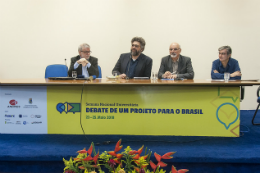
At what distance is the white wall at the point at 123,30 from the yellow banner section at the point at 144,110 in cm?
219

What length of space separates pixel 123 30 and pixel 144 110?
8.08 ft

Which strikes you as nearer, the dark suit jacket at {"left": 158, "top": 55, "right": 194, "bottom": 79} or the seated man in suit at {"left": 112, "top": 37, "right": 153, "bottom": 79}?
the dark suit jacket at {"left": 158, "top": 55, "right": 194, "bottom": 79}

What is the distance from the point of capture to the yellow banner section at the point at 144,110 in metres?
1.92

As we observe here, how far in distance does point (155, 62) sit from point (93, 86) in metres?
2.33

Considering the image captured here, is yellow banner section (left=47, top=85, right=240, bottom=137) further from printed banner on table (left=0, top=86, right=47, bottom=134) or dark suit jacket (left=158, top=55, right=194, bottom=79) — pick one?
dark suit jacket (left=158, top=55, right=194, bottom=79)

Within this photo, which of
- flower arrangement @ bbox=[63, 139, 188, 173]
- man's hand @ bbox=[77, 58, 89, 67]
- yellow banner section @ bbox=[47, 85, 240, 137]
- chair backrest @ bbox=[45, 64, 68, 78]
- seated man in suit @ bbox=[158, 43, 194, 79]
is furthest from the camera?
chair backrest @ bbox=[45, 64, 68, 78]

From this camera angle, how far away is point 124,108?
1959 mm

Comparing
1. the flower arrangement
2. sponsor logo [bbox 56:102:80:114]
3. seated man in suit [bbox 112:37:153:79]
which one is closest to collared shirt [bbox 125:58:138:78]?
seated man in suit [bbox 112:37:153:79]

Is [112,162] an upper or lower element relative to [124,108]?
lower

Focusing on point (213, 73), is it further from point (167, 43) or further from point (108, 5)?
point (108, 5)

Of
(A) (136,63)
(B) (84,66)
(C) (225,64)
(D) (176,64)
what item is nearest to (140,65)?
(A) (136,63)

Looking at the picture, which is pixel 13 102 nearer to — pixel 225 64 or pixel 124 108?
pixel 124 108

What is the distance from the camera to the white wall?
391 cm

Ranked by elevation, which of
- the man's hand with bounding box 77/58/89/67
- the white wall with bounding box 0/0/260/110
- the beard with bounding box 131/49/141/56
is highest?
the white wall with bounding box 0/0/260/110
